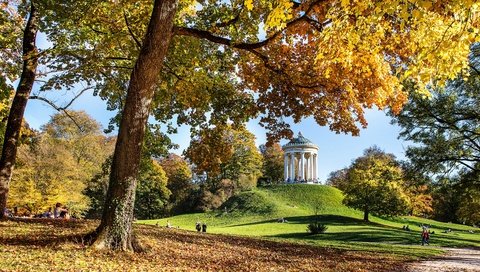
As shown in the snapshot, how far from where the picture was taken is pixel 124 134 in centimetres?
805

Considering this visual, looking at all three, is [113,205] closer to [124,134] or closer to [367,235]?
[124,134]

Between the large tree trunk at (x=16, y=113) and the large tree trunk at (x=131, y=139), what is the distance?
19.2ft

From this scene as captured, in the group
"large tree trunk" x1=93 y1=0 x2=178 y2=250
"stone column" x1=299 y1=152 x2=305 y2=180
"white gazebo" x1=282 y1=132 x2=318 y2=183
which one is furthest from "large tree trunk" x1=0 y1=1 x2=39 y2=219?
"stone column" x1=299 y1=152 x2=305 y2=180

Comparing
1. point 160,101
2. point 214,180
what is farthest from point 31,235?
point 214,180

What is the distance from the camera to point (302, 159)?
2896 inches

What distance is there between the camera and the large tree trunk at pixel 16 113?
12.8m

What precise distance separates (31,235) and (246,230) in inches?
1174

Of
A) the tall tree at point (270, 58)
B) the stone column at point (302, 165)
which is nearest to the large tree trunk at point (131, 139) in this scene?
→ the tall tree at point (270, 58)

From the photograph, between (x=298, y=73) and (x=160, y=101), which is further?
(x=160, y=101)

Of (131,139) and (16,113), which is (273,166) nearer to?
(16,113)

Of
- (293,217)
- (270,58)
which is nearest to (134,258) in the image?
(270,58)

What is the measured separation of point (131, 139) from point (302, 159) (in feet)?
219

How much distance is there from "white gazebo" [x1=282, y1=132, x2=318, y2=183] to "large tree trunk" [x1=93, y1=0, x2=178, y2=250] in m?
64.8

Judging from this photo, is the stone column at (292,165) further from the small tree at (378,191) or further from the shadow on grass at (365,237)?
the shadow on grass at (365,237)
